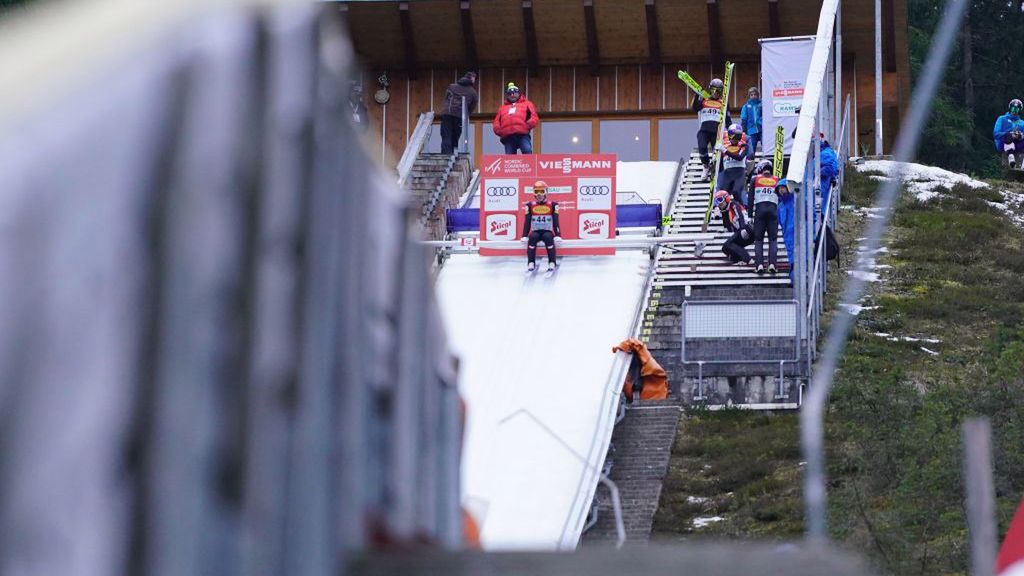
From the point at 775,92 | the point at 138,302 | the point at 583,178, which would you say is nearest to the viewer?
the point at 138,302

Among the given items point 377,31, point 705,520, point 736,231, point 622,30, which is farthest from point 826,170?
point 377,31

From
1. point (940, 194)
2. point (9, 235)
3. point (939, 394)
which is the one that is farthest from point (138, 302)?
point (940, 194)

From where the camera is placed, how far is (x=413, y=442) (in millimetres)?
2963

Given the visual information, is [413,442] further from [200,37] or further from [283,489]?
[200,37]

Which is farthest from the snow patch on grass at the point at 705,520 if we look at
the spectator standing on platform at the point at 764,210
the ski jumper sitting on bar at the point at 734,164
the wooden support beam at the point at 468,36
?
the wooden support beam at the point at 468,36

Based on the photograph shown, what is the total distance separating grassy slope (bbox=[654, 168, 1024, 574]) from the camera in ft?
40.0

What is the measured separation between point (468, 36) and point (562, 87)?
6.85 ft

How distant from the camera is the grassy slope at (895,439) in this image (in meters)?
12.2

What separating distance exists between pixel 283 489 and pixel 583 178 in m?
21.4

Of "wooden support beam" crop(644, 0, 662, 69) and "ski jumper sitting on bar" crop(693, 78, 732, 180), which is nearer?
"ski jumper sitting on bar" crop(693, 78, 732, 180)

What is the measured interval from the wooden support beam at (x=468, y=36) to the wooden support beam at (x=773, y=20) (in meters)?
5.61

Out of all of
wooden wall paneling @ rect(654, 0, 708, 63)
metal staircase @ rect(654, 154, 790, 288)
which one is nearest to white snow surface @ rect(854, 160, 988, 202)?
metal staircase @ rect(654, 154, 790, 288)

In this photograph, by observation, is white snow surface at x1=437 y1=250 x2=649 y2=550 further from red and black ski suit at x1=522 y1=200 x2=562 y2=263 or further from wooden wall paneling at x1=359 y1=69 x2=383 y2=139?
wooden wall paneling at x1=359 y1=69 x2=383 y2=139

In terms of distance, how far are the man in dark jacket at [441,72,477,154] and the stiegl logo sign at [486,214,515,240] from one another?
5.93 meters
